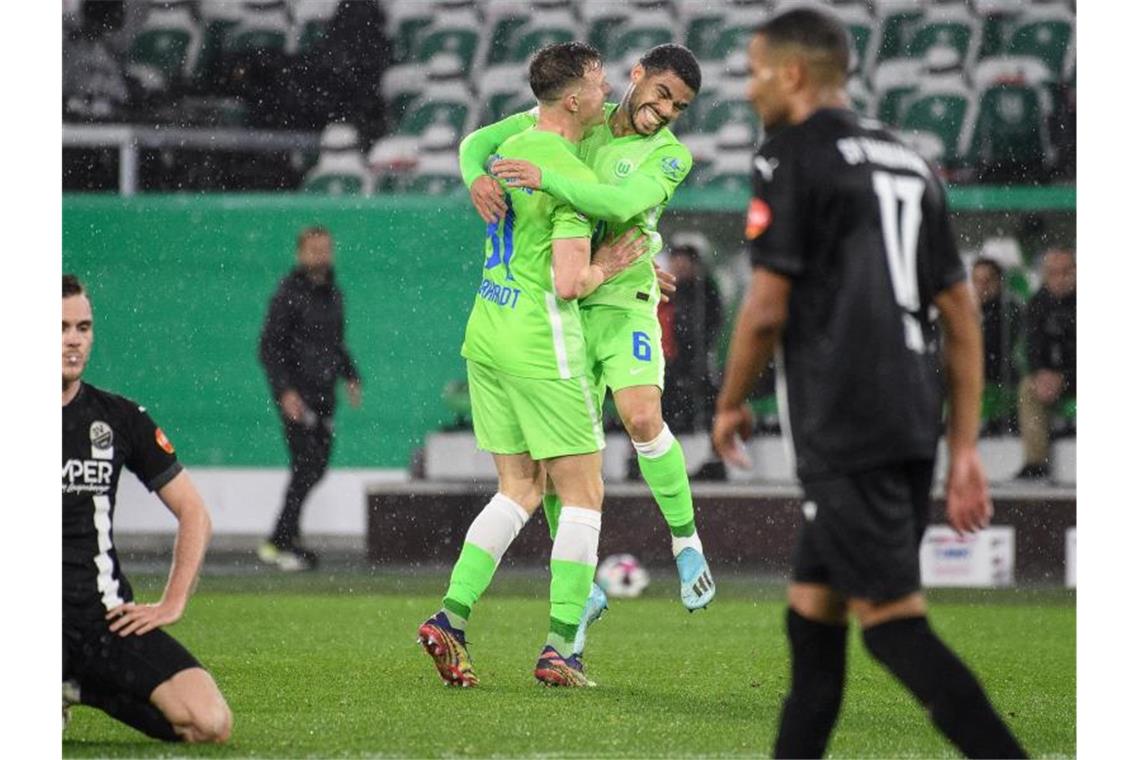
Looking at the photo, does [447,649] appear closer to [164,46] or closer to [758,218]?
[758,218]

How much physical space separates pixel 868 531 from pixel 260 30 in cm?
678

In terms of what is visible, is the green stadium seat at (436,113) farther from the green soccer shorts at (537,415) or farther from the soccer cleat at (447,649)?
the soccer cleat at (447,649)

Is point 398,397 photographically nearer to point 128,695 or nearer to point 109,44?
point 109,44

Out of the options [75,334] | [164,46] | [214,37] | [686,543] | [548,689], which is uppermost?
[214,37]

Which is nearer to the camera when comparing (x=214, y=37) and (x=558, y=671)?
(x=558, y=671)

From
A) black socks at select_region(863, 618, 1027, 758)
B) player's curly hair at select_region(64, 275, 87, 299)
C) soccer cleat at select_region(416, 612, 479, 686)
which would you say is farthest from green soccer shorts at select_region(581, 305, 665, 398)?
black socks at select_region(863, 618, 1027, 758)

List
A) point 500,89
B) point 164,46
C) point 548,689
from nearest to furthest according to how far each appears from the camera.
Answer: point 548,689
point 164,46
point 500,89

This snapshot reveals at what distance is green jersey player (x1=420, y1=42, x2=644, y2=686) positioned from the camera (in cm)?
453

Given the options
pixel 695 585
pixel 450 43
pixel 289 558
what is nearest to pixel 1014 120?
pixel 450 43

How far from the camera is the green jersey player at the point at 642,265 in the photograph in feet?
15.3

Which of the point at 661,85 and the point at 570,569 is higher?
the point at 661,85

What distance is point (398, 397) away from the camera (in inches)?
343

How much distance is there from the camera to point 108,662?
144 inches

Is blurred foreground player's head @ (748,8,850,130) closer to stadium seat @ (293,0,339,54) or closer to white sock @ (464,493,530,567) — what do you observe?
white sock @ (464,493,530,567)
